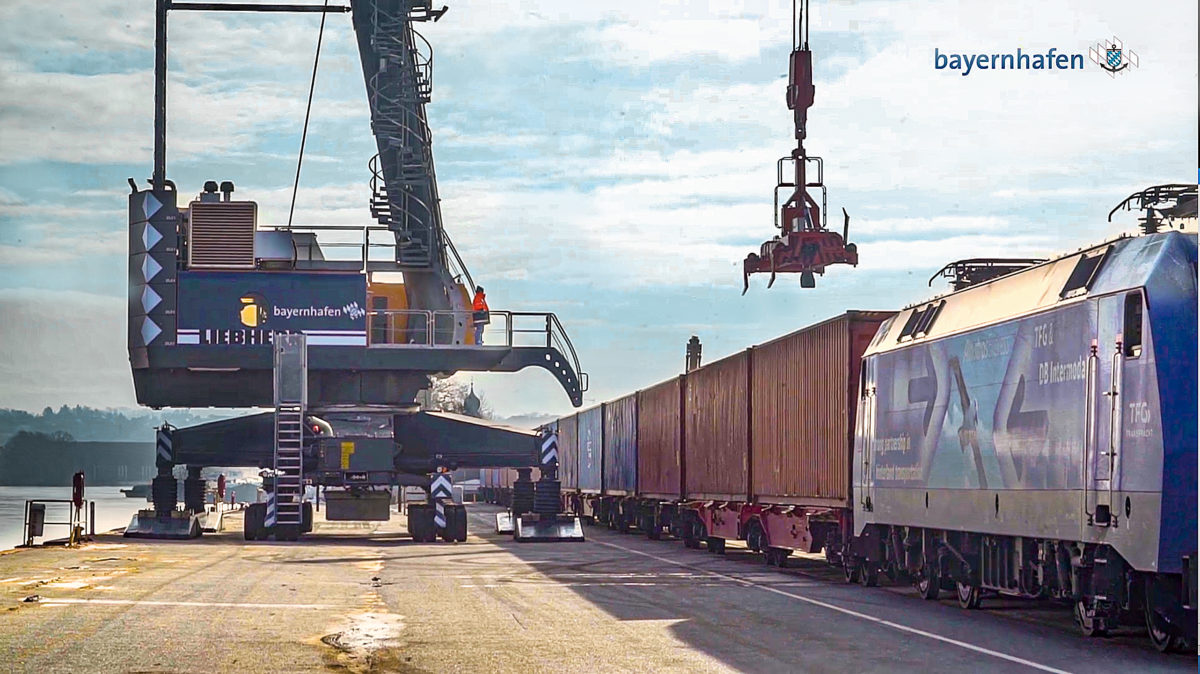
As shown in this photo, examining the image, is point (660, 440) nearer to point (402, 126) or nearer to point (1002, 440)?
point (402, 126)

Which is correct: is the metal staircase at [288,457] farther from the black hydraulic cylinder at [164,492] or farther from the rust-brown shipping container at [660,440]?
the rust-brown shipping container at [660,440]

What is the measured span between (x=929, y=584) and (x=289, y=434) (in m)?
17.2

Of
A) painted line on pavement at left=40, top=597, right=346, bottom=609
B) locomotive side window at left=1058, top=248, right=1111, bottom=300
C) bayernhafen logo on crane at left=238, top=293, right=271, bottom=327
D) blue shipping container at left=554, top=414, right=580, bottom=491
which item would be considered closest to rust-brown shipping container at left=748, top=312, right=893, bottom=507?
locomotive side window at left=1058, top=248, right=1111, bottom=300

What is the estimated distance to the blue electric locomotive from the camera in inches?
525

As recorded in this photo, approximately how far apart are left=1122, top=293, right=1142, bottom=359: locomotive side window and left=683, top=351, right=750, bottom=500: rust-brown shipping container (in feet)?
50.1

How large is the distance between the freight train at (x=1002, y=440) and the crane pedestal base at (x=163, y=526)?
12.6m

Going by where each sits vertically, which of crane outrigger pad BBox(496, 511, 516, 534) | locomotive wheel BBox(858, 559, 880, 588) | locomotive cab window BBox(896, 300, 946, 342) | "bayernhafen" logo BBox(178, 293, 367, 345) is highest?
"bayernhafen" logo BBox(178, 293, 367, 345)

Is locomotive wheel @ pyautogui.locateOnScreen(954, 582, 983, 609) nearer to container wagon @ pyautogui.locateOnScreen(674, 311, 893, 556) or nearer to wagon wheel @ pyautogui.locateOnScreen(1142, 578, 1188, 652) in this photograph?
container wagon @ pyautogui.locateOnScreen(674, 311, 893, 556)

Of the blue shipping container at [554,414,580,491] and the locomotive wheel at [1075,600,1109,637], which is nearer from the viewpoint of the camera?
the locomotive wheel at [1075,600,1109,637]

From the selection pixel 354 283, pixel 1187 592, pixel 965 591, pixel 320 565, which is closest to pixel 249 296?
pixel 354 283

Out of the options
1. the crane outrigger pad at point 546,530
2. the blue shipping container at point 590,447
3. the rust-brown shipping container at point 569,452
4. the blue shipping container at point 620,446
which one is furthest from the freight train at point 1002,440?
the rust-brown shipping container at point 569,452

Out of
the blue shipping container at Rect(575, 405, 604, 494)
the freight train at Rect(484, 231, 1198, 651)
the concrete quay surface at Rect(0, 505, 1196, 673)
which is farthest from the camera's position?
the blue shipping container at Rect(575, 405, 604, 494)

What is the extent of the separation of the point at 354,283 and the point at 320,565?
1075 centimetres

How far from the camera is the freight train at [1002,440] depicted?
44.2 ft
